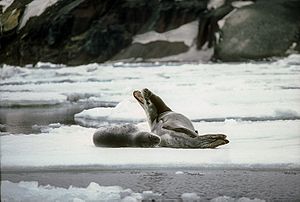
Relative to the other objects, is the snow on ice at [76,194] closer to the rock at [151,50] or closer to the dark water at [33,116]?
the dark water at [33,116]

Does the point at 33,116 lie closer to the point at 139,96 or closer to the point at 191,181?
the point at 139,96

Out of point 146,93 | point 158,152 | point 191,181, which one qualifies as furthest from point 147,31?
point 191,181

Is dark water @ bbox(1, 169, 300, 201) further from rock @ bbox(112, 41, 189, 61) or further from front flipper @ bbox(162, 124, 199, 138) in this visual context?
rock @ bbox(112, 41, 189, 61)

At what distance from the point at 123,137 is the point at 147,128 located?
0.39ft

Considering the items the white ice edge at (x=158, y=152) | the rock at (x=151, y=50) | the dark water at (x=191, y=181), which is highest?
the rock at (x=151, y=50)

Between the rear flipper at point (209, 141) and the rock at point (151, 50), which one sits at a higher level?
the rock at point (151, 50)

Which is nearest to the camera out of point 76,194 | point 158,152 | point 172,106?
point 76,194

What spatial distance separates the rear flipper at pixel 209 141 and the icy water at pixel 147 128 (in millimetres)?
28

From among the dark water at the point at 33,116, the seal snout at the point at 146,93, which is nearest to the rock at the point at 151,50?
the seal snout at the point at 146,93

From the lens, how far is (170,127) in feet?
9.84

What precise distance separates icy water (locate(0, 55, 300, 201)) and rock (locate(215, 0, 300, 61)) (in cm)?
5

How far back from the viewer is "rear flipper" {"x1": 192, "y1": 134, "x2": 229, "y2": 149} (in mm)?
2973

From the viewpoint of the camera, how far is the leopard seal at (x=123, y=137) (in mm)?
2998

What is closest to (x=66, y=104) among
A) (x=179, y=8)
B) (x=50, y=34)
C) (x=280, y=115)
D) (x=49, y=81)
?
(x=49, y=81)
